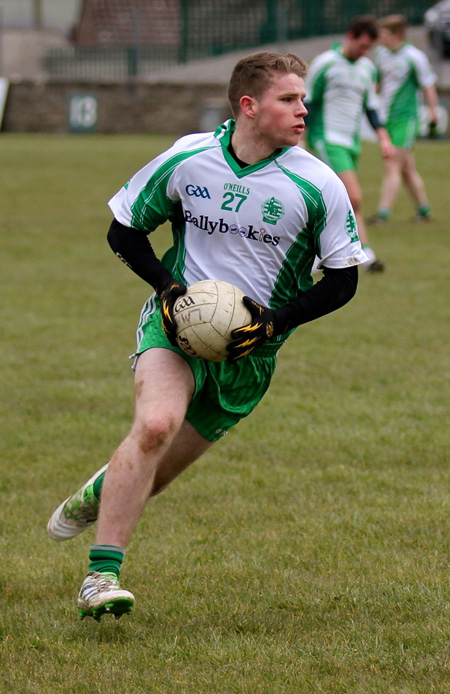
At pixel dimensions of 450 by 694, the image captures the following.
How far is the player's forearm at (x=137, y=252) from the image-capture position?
182 inches

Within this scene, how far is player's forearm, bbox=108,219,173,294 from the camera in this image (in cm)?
463

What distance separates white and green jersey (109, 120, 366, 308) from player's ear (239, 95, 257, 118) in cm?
15

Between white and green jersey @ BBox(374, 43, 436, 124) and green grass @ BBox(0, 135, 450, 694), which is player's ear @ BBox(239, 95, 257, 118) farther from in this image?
white and green jersey @ BBox(374, 43, 436, 124)

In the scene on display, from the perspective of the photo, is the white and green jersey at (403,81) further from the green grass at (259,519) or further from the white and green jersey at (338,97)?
the green grass at (259,519)

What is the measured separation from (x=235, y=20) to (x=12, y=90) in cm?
789

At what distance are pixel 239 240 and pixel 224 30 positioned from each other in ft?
111

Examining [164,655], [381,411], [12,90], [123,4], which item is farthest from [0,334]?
[123,4]

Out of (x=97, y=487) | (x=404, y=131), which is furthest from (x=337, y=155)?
(x=97, y=487)

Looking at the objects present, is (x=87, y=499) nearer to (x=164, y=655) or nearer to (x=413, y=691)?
(x=164, y=655)

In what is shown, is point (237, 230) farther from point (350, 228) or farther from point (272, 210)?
point (350, 228)

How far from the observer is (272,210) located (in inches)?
177

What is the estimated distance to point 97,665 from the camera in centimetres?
383

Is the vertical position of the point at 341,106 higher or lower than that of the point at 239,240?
higher

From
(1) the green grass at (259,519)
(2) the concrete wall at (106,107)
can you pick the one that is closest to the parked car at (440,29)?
(2) the concrete wall at (106,107)
